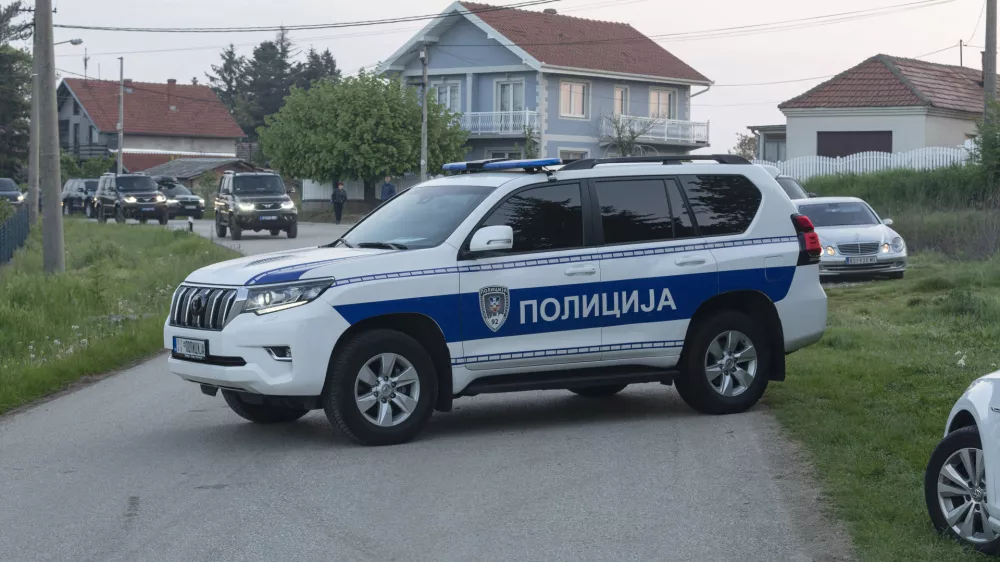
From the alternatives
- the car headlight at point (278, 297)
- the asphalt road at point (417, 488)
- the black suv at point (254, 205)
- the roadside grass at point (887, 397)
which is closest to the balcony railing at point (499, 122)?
the black suv at point (254, 205)

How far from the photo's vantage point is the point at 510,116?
6338 cm

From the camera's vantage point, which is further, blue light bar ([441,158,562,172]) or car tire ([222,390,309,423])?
car tire ([222,390,309,423])

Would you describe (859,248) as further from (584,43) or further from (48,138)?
(584,43)

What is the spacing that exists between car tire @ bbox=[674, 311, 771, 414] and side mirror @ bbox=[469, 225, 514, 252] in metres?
1.84

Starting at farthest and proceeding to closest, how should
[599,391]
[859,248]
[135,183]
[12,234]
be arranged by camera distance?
[135,183]
[12,234]
[859,248]
[599,391]

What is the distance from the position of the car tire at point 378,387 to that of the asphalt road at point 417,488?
15 cm

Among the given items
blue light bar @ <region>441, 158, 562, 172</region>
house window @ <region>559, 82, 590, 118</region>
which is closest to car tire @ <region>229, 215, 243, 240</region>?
house window @ <region>559, 82, 590, 118</region>

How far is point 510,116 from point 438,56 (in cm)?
508

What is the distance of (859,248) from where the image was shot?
23.9 m

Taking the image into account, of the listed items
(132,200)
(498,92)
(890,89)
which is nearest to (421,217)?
(890,89)

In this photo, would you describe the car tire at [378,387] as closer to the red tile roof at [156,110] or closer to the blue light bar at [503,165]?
the blue light bar at [503,165]

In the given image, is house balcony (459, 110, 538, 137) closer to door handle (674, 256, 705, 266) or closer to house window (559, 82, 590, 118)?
house window (559, 82, 590, 118)

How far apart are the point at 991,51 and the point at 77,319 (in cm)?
2289

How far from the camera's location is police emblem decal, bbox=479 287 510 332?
9.66 m
